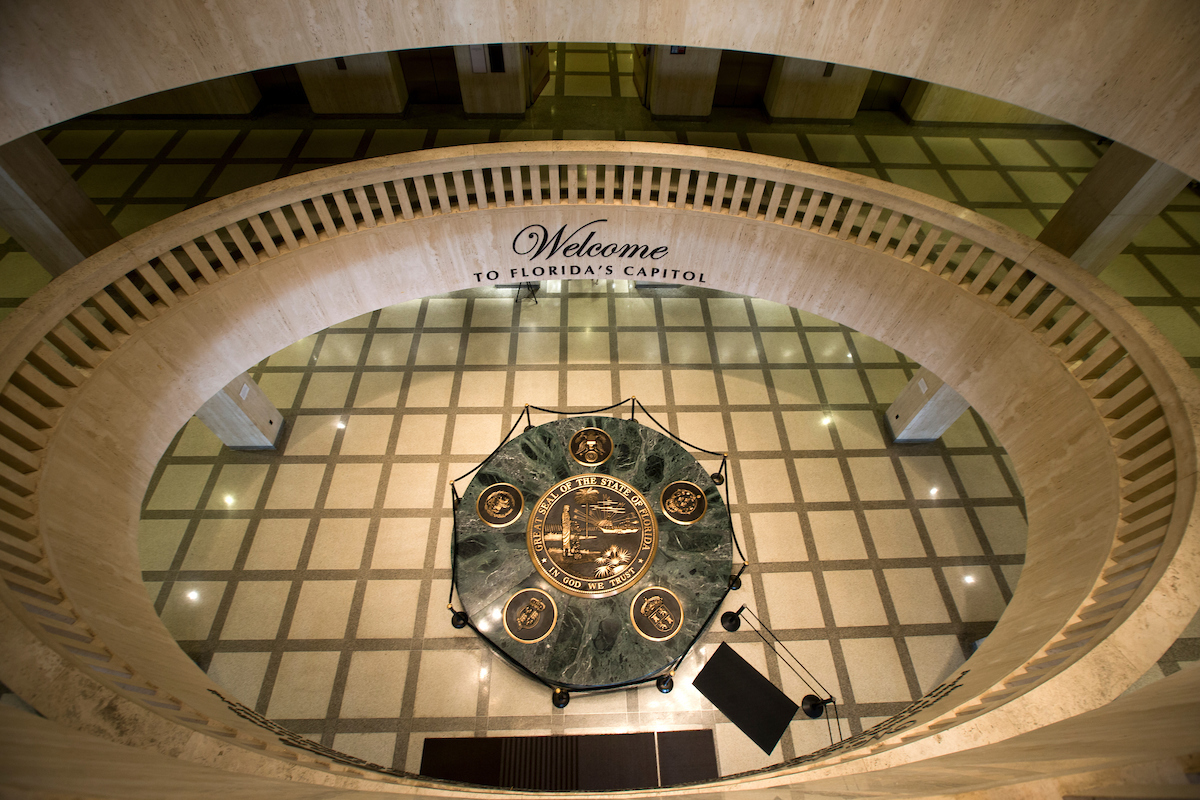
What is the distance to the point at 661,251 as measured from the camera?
9.06m

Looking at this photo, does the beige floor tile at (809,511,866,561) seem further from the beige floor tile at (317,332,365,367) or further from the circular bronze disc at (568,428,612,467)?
the beige floor tile at (317,332,365,367)

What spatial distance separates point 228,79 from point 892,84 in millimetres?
13434

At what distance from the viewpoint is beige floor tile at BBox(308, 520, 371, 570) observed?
900 centimetres

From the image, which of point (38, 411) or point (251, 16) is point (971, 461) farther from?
point (38, 411)

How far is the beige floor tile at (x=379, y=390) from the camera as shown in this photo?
10875 millimetres

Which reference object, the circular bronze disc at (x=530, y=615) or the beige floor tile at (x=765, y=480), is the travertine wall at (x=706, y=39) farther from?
the circular bronze disc at (x=530, y=615)

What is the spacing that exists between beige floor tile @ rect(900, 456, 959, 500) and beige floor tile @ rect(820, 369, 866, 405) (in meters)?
1.45

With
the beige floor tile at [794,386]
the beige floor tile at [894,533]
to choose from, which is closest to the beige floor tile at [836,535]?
the beige floor tile at [894,533]

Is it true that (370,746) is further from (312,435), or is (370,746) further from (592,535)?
(312,435)

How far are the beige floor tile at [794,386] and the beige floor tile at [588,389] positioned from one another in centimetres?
329

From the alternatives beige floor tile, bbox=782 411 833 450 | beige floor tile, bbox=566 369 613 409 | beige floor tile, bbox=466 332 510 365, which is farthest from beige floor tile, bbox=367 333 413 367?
beige floor tile, bbox=782 411 833 450

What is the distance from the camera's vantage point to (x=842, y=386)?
1130 cm

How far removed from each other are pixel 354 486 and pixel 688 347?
6.87 metres

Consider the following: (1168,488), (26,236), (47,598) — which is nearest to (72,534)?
(47,598)
